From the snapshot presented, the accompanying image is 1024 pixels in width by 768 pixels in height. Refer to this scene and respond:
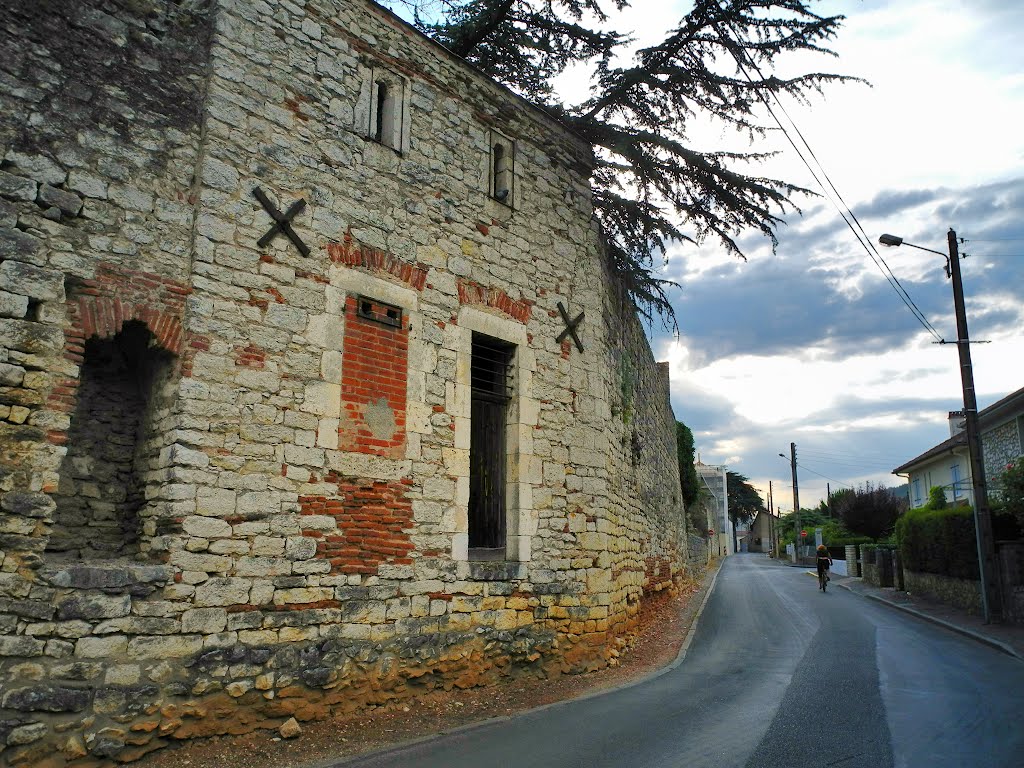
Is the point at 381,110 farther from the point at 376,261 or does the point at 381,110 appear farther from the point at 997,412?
the point at 997,412

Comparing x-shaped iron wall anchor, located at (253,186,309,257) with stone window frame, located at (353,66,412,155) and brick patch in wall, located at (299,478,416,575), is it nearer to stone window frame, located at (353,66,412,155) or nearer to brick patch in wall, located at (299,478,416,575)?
stone window frame, located at (353,66,412,155)

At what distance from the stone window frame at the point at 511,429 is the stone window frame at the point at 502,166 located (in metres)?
1.66

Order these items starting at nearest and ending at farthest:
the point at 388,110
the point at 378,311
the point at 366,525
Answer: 1. the point at 366,525
2. the point at 378,311
3. the point at 388,110

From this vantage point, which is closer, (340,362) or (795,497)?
(340,362)

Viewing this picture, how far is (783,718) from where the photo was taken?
6.57 metres

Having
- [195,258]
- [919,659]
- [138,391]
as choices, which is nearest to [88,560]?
[138,391]

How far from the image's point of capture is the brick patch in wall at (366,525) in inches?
264

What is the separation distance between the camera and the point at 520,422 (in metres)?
8.94

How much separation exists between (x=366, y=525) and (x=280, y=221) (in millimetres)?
2960

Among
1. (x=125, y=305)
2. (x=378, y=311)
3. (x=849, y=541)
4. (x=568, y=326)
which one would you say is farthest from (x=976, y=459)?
(x=849, y=541)

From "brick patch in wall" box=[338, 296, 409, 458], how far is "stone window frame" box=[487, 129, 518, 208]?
2641 mm

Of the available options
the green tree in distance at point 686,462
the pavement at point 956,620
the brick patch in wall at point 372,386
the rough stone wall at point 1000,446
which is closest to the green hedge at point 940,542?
the pavement at point 956,620

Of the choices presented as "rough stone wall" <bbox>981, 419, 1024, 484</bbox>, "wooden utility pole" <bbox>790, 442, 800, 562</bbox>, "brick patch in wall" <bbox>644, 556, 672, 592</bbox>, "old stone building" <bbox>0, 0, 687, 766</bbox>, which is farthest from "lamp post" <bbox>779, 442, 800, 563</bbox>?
"old stone building" <bbox>0, 0, 687, 766</bbox>

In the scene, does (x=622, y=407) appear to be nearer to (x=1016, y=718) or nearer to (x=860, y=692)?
(x=860, y=692)
